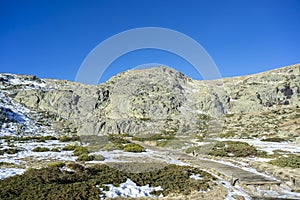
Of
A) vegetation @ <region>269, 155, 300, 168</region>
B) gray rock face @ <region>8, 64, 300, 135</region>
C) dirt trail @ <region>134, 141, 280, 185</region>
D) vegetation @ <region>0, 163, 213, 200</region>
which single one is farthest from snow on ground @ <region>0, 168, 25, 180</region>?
gray rock face @ <region>8, 64, 300, 135</region>

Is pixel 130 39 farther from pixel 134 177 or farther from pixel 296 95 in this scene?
pixel 296 95

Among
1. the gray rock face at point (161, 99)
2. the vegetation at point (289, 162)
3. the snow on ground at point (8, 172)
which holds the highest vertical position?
the gray rock face at point (161, 99)

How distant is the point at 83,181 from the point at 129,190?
2747 millimetres

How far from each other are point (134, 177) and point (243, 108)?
7629 cm

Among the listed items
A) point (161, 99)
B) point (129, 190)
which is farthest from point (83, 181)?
point (161, 99)

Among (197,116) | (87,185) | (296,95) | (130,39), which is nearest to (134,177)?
(87,185)

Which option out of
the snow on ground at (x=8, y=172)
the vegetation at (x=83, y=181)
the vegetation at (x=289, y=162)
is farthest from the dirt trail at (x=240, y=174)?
the snow on ground at (x=8, y=172)

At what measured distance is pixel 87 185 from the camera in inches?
512

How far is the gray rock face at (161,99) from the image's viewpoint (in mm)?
73000

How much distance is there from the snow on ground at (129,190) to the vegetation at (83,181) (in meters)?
0.34

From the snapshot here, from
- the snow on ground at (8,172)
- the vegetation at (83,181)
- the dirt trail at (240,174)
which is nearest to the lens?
the vegetation at (83,181)

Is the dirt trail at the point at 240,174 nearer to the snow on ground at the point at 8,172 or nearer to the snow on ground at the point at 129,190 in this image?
the snow on ground at the point at 129,190

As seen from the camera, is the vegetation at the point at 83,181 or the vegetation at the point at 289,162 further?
the vegetation at the point at 289,162

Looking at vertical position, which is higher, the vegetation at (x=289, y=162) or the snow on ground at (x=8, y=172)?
the vegetation at (x=289, y=162)
